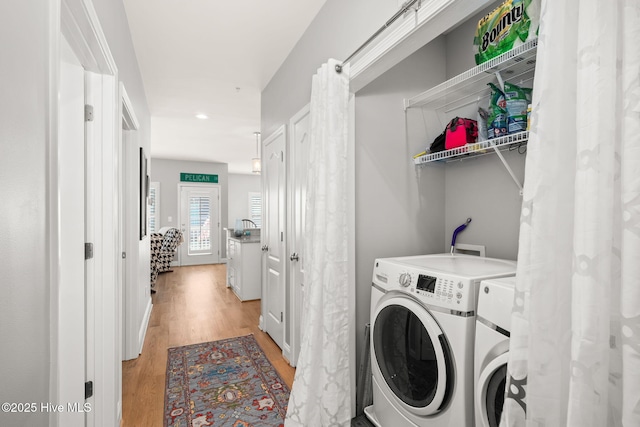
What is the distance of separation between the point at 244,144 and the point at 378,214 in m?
4.74

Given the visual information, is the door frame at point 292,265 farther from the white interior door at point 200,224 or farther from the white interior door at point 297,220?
the white interior door at point 200,224

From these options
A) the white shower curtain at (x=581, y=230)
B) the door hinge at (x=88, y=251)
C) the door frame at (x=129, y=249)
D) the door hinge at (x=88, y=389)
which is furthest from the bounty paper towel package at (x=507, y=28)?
the door hinge at (x=88, y=389)

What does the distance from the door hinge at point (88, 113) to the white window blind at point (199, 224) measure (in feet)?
22.7

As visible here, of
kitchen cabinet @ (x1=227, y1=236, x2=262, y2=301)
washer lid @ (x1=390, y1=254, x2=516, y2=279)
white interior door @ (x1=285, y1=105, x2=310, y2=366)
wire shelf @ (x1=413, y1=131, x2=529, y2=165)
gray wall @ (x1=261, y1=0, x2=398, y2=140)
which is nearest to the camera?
washer lid @ (x1=390, y1=254, x2=516, y2=279)

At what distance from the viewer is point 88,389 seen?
5.00 ft

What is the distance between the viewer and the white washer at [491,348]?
3.46 ft

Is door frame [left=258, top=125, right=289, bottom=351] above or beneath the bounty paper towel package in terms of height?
beneath

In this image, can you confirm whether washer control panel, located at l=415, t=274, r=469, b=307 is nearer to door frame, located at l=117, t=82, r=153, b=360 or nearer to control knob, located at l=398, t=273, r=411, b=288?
control knob, located at l=398, t=273, r=411, b=288

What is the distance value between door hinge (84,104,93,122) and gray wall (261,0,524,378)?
1.37 metres

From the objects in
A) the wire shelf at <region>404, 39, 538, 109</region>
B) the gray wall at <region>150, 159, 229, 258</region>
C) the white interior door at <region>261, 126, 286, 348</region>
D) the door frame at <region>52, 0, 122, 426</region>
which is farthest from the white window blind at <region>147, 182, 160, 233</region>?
the wire shelf at <region>404, 39, 538, 109</region>

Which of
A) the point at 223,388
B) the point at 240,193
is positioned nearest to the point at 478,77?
the point at 223,388

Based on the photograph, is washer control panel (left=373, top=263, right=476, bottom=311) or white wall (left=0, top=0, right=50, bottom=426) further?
washer control panel (left=373, top=263, right=476, bottom=311)

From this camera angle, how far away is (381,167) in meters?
1.97

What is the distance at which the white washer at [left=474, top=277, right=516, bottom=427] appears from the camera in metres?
1.05
